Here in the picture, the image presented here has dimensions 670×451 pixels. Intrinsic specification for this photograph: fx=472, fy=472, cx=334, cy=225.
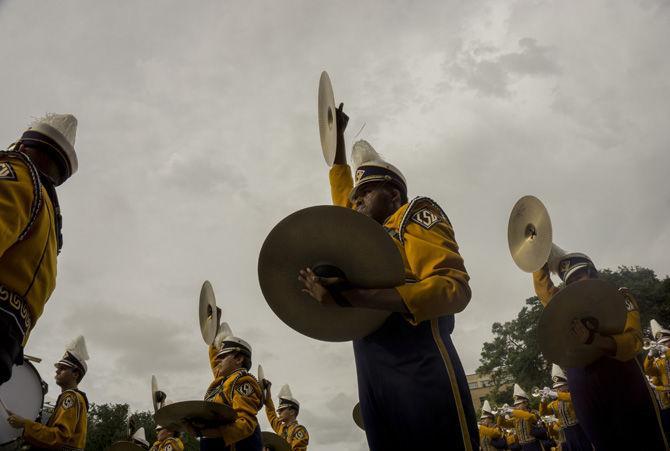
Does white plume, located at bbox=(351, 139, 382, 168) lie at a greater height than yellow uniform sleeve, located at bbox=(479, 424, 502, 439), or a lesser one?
greater

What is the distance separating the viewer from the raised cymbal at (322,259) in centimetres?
214

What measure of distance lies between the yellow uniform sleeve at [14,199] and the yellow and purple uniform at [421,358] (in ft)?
6.18

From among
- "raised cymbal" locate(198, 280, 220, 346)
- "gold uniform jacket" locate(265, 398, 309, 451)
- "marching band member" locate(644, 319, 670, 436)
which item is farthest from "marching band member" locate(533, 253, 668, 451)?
"gold uniform jacket" locate(265, 398, 309, 451)

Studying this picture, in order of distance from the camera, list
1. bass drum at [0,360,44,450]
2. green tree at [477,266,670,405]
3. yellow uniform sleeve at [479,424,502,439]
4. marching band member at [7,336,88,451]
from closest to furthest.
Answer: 1. bass drum at [0,360,44,450]
2. marching band member at [7,336,88,451]
3. yellow uniform sleeve at [479,424,502,439]
4. green tree at [477,266,670,405]

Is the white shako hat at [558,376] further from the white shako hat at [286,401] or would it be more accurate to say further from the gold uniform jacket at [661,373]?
the white shako hat at [286,401]

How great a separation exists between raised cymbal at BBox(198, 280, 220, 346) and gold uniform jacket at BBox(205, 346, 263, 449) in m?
1.67

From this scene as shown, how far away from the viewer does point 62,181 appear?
322 centimetres

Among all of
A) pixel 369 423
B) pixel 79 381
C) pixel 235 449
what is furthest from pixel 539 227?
pixel 79 381

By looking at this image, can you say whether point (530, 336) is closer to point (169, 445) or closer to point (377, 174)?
point (169, 445)

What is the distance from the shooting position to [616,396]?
4.48 metres

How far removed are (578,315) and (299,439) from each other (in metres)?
8.25

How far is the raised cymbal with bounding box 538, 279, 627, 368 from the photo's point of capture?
4.38 meters

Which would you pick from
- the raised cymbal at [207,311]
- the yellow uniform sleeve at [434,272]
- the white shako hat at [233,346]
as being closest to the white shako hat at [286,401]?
the raised cymbal at [207,311]

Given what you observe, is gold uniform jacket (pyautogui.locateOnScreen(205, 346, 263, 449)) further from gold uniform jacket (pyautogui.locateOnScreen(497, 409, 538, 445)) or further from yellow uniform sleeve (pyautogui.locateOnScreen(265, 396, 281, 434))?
gold uniform jacket (pyautogui.locateOnScreen(497, 409, 538, 445))
